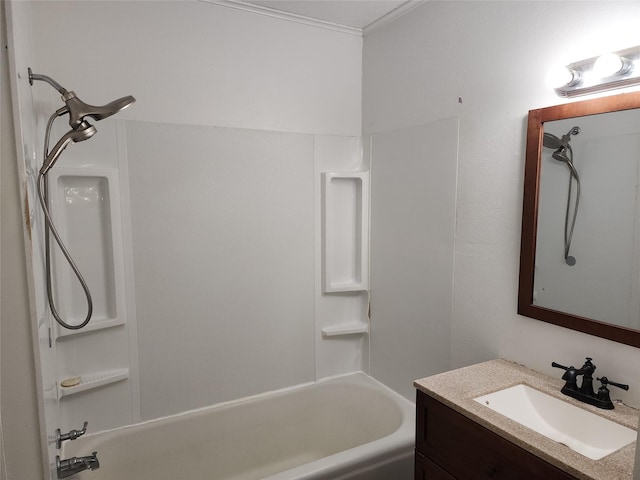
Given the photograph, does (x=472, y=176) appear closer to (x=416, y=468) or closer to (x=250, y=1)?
(x=416, y=468)

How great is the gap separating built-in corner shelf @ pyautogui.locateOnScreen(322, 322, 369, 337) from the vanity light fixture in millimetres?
1602

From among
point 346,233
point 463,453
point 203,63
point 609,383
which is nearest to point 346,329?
point 346,233

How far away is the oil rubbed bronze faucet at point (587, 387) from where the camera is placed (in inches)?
50.7

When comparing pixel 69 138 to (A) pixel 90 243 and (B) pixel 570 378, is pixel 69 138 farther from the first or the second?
(B) pixel 570 378

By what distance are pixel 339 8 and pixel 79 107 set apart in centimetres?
133

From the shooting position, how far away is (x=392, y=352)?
232 centimetres

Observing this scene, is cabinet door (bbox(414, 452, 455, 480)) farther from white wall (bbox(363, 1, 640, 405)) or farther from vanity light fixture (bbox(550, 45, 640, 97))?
vanity light fixture (bbox(550, 45, 640, 97))

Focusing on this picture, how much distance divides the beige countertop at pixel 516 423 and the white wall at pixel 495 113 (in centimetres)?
9

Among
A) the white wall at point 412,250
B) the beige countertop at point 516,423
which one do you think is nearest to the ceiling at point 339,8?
the white wall at point 412,250

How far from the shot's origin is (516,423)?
121 centimetres

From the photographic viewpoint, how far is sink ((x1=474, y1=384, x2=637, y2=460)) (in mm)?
1222

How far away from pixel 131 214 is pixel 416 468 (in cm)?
160

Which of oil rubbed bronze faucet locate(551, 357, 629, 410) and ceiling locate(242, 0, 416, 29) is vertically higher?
ceiling locate(242, 0, 416, 29)

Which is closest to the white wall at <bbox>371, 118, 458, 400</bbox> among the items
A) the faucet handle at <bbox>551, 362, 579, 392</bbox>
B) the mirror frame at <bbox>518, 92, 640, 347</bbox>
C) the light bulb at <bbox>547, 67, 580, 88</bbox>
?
the mirror frame at <bbox>518, 92, 640, 347</bbox>
